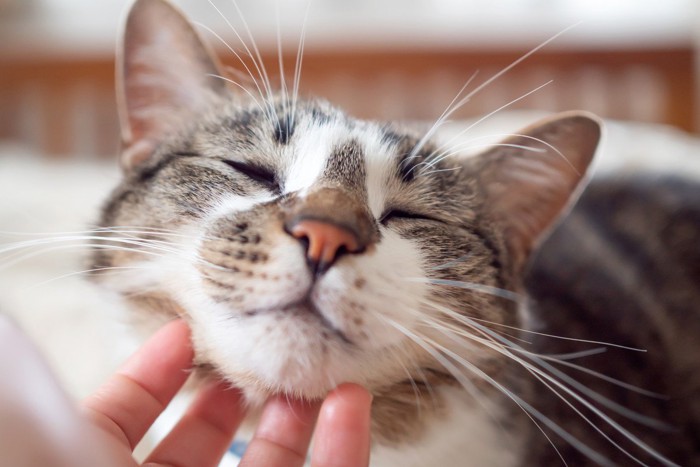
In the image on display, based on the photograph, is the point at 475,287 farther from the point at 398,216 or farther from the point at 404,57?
the point at 404,57

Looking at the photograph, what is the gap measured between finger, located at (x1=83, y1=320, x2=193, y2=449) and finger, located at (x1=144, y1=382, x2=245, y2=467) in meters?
0.04

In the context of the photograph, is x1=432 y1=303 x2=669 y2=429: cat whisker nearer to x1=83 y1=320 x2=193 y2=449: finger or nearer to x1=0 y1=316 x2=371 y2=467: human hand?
x1=0 y1=316 x2=371 y2=467: human hand

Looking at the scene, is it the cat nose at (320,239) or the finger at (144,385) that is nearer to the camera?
the cat nose at (320,239)

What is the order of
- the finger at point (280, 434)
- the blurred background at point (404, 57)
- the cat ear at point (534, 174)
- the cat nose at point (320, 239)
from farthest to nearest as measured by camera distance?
1. the blurred background at point (404, 57)
2. the cat ear at point (534, 174)
3. the finger at point (280, 434)
4. the cat nose at point (320, 239)

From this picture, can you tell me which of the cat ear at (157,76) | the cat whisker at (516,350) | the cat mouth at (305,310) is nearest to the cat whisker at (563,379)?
the cat whisker at (516,350)

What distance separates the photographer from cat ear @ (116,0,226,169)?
38.0 inches

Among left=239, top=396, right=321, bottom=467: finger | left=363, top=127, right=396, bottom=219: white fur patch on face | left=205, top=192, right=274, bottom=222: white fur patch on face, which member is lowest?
left=239, top=396, right=321, bottom=467: finger

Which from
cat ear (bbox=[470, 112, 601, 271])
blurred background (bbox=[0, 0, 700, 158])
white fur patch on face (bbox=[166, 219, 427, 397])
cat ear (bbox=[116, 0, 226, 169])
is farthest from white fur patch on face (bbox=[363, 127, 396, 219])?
blurred background (bbox=[0, 0, 700, 158])

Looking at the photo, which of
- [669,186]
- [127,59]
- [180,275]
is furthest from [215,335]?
[669,186]

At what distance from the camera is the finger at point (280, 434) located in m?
0.72

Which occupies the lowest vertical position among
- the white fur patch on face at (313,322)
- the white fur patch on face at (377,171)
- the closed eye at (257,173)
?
the white fur patch on face at (313,322)

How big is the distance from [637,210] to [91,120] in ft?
8.23

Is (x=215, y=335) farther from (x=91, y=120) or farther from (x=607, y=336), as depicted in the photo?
(x=91, y=120)

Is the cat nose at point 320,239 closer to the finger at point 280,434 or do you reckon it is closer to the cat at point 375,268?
the cat at point 375,268
